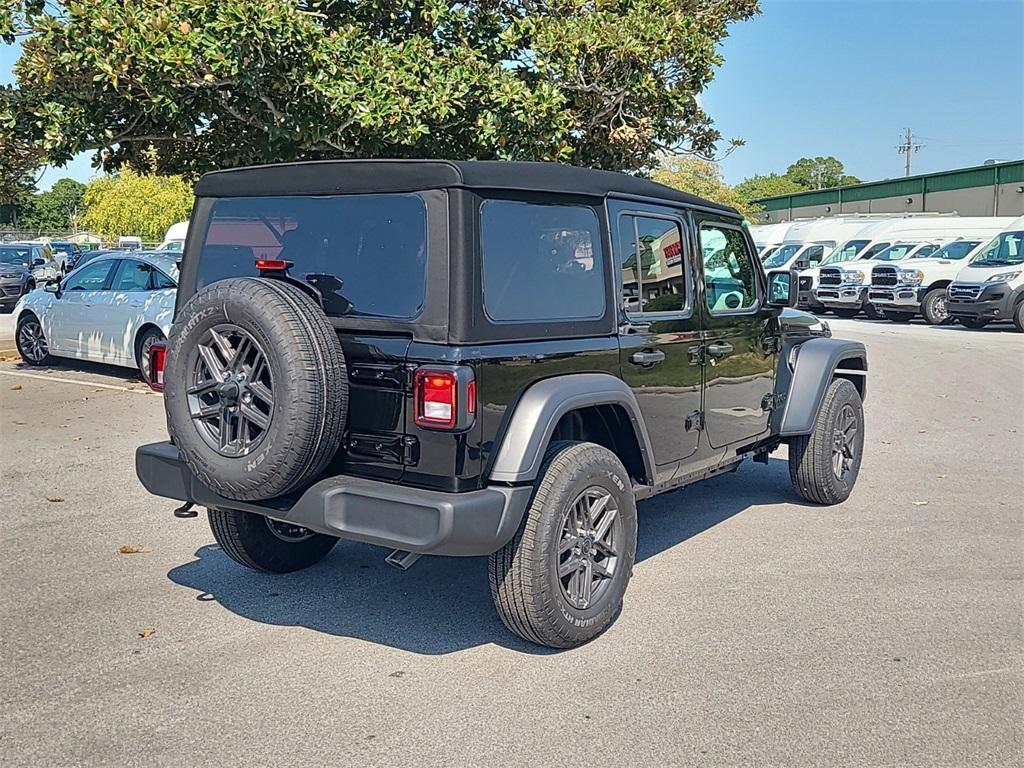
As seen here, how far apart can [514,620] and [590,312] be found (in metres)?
1.38

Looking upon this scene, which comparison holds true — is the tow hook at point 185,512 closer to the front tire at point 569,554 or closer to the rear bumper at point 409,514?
the rear bumper at point 409,514

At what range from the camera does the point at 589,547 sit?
4504 mm

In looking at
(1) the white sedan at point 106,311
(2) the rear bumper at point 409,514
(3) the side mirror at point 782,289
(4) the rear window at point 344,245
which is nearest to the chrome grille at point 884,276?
(1) the white sedan at point 106,311

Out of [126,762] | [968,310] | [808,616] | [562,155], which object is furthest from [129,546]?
[968,310]

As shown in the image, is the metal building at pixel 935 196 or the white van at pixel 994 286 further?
the metal building at pixel 935 196

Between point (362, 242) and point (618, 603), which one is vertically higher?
point (362, 242)

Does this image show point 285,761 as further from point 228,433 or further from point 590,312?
point 590,312

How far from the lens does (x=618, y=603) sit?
181 inches

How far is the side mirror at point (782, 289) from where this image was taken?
21.1 ft

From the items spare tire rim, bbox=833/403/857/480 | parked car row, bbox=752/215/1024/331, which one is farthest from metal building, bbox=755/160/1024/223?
spare tire rim, bbox=833/403/857/480

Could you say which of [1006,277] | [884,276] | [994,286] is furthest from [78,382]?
[884,276]

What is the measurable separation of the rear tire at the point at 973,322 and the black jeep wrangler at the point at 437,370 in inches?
671

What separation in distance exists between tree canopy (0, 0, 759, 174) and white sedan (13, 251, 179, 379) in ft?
4.64

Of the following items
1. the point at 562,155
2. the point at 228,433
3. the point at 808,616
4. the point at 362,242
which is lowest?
the point at 808,616
